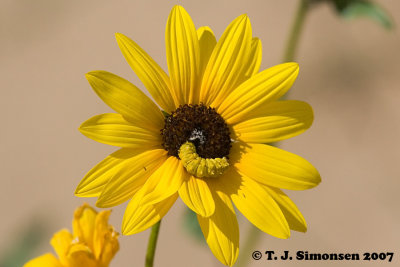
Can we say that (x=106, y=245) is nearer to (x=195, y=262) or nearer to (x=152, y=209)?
(x=152, y=209)

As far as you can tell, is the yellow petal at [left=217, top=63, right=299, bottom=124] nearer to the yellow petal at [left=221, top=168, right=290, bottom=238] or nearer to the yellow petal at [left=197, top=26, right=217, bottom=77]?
the yellow petal at [left=197, top=26, right=217, bottom=77]

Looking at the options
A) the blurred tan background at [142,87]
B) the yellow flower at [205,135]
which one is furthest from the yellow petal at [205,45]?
the blurred tan background at [142,87]

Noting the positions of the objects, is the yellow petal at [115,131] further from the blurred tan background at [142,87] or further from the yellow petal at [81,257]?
the blurred tan background at [142,87]

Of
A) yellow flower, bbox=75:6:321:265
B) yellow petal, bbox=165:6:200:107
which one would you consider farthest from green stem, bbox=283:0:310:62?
yellow petal, bbox=165:6:200:107

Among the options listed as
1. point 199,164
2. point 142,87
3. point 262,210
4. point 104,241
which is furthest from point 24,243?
point 262,210

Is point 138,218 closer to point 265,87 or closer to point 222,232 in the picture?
point 222,232

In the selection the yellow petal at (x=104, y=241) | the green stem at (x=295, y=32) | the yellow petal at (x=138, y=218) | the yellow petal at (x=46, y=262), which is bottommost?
the yellow petal at (x=46, y=262)
